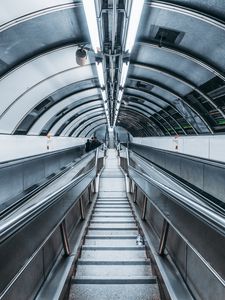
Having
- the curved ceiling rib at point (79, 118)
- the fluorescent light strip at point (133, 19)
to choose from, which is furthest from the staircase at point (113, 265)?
the curved ceiling rib at point (79, 118)

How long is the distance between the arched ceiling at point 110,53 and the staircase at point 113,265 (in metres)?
2.99

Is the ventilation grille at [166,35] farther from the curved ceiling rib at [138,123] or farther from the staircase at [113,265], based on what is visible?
the curved ceiling rib at [138,123]

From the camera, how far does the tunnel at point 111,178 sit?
1.99 meters

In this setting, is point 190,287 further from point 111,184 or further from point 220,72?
point 111,184

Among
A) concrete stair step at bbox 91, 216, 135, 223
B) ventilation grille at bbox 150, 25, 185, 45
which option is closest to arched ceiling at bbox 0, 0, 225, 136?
ventilation grille at bbox 150, 25, 185, 45

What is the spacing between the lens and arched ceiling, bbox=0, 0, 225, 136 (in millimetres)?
3617

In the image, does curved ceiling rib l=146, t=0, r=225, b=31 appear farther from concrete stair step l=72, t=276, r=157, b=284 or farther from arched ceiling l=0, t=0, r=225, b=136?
concrete stair step l=72, t=276, r=157, b=284

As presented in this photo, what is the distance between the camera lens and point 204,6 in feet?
11.4

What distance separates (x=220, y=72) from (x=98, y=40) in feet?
9.30

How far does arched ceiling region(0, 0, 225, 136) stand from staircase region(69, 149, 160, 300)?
2991 millimetres

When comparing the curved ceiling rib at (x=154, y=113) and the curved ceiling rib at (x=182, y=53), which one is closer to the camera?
the curved ceiling rib at (x=182, y=53)

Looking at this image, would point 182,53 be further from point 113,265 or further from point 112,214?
point 113,265

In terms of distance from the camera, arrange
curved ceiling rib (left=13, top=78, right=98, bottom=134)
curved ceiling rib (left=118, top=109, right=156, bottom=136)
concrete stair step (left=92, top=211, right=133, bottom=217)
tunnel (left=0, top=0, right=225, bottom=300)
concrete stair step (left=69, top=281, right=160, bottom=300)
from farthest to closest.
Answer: curved ceiling rib (left=118, top=109, right=156, bottom=136), curved ceiling rib (left=13, top=78, right=98, bottom=134), concrete stair step (left=92, top=211, right=133, bottom=217), concrete stair step (left=69, top=281, right=160, bottom=300), tunnel (left=0, top=0, right=225, bottom=300)

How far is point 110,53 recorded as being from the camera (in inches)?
174
